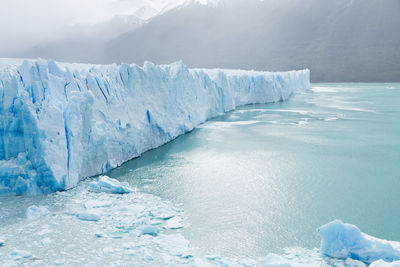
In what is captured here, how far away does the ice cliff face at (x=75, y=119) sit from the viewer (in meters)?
3.91

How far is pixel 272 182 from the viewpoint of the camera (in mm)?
4703

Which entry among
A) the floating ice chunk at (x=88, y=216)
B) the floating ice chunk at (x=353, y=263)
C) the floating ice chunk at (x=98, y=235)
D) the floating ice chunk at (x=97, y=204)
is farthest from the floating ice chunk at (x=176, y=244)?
the floating ice chunk at (x=353, y=263)

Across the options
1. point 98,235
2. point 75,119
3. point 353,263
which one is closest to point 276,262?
point 353,263

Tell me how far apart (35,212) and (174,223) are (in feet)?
4.86

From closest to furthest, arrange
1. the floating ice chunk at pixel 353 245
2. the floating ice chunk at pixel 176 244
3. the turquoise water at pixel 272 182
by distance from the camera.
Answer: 1. the floating ice chunk at pixel 353 245
2. the floating ice chunk at pixel 176 244
3. the turquoise water at pixel 272 182

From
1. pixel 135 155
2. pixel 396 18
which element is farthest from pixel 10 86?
pixel 396 18

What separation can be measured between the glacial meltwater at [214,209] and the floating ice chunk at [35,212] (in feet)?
0.05

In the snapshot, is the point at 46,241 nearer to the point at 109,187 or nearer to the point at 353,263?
the point at 109,187

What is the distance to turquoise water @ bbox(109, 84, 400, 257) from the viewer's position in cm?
324

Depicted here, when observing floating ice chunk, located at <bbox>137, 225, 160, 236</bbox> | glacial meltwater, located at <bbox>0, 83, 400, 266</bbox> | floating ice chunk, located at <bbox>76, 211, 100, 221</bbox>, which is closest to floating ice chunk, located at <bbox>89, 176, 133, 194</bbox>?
glacial meltwater, located at <bbox>0, 83, 400, 266</bbox>

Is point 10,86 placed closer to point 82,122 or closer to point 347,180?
point 82,122

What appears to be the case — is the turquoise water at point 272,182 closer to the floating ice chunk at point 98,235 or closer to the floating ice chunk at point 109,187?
the floating ice chunk at point 109,187

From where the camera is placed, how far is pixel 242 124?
973cm

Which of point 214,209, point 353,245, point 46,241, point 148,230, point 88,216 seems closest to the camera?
point 353,245
